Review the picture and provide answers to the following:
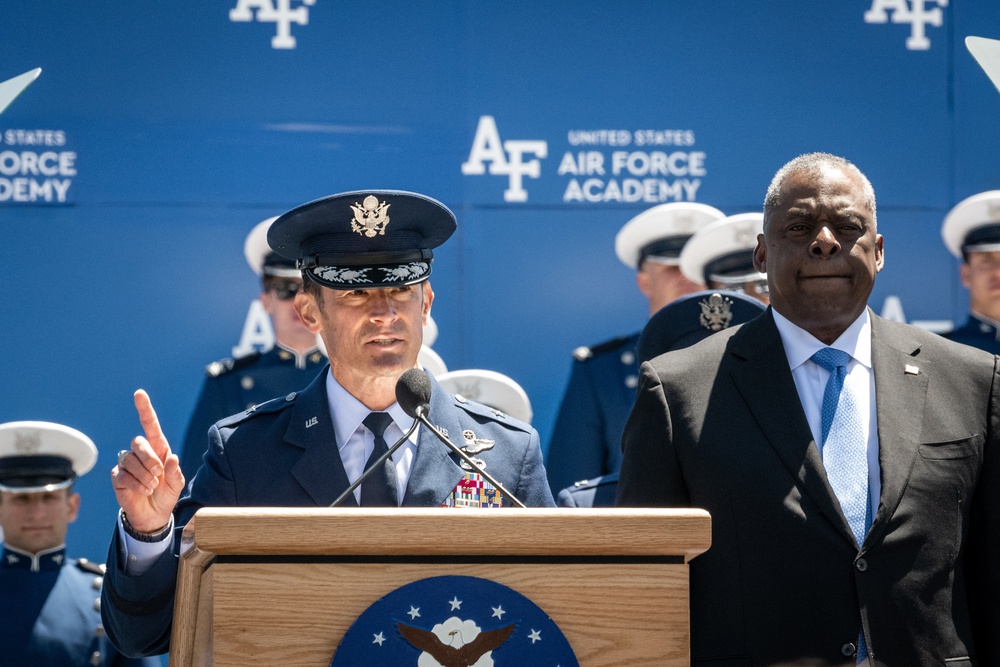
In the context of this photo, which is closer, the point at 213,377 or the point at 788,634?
the point at 788,634

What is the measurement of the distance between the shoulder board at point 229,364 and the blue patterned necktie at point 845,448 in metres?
2.12

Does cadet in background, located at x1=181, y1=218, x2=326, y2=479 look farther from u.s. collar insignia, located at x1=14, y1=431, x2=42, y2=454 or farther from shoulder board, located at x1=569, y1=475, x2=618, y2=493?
shoulder board, located at x1=569, y1=475, x2=618, y2=493

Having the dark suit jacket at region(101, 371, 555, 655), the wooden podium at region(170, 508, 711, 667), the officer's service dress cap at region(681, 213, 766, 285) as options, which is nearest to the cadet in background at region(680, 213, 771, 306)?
the officer's service dress cap at region(681, 213, 766, 285)

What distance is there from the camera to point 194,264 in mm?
3803

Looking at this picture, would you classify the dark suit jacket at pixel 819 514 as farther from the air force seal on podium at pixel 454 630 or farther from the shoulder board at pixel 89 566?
the shoulder board at pixel 89 566

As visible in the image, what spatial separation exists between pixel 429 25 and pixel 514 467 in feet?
5.92

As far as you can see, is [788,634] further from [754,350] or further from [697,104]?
[697,104]

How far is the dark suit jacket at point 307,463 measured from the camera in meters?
2.43

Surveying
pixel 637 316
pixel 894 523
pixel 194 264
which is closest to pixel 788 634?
pixel 894 523

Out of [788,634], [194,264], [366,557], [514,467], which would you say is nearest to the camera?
[366,557]

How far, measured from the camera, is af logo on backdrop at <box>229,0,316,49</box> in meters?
3.86

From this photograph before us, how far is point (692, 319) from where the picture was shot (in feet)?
10.9

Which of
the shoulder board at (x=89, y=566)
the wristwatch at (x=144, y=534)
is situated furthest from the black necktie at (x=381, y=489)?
the shoulder board at (x=89, y=566)

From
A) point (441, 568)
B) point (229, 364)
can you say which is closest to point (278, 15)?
point (229, 364)
